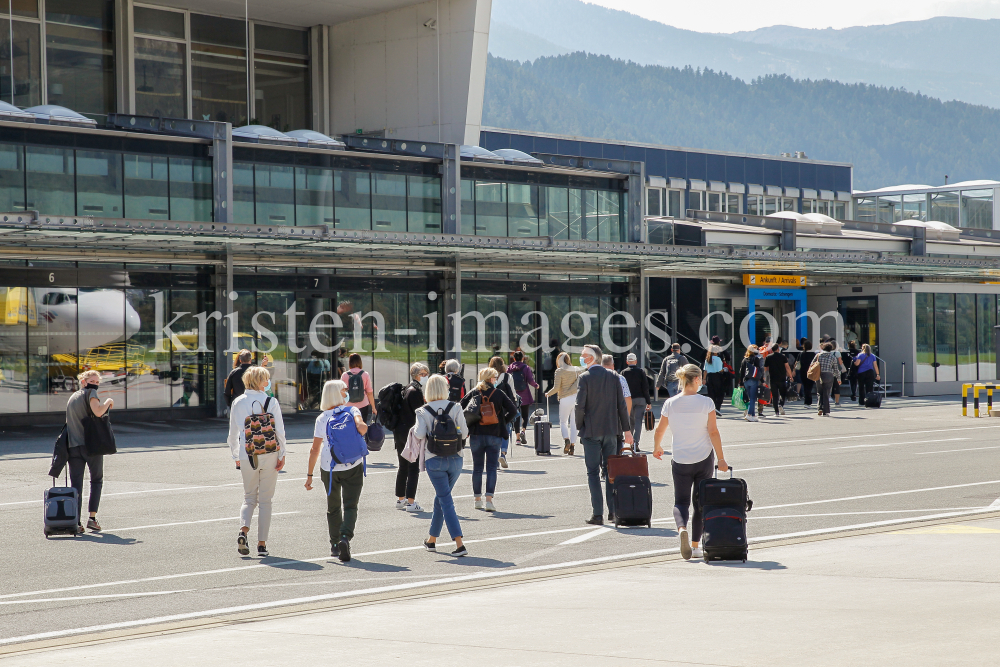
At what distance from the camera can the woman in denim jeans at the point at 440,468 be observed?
33.8 feet

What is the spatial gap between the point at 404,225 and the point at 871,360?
1304 centimetres

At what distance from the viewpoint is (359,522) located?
12.2 m

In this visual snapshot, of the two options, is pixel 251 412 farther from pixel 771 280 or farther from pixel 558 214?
pixel 771 280

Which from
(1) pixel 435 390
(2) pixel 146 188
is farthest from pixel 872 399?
(1) pixel 435 390

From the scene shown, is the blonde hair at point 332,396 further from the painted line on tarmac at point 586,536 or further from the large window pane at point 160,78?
the large window pane at point 160,78

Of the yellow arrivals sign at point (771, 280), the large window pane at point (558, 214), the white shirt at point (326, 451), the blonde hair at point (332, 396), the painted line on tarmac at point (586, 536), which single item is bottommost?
the painted line on tarmac at point (586, 536)

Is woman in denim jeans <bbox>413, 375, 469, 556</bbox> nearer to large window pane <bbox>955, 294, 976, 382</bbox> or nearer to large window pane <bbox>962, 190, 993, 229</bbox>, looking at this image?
large window pane <bbox>955, 294, 976, 382</bbox>

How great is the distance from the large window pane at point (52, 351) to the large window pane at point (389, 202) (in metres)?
8.38

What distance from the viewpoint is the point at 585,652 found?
252 inches

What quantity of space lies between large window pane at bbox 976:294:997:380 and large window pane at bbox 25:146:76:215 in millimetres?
28498

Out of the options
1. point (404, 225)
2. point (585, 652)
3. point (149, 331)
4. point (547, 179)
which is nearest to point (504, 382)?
point (585, 652)

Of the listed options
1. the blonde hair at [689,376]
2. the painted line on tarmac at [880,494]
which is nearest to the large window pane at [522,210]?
the painted line on tarmac at [880,494]

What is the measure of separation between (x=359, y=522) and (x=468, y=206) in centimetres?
2121

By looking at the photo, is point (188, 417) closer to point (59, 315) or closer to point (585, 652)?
point (59, 315)
